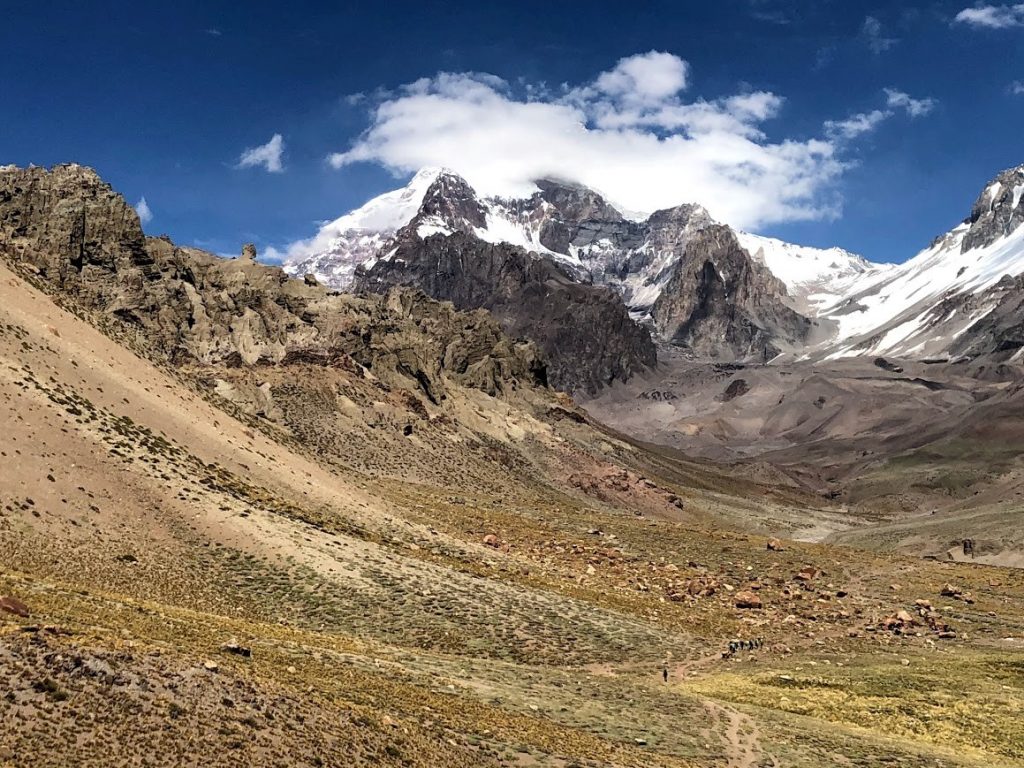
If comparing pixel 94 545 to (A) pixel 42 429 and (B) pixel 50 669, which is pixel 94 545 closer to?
(A) pixel 42 429

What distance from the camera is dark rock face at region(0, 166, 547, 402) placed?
99750 millimetres

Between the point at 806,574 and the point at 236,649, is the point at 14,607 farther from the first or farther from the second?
the point at 806,574

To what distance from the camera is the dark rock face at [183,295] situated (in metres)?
99.8

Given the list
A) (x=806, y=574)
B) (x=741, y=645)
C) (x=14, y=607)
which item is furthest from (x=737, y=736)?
(x=806, y=574)

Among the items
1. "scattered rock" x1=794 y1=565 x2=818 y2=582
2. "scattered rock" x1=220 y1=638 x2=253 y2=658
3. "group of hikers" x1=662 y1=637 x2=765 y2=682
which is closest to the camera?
"scattered rock" x1=220 y1=638 x2=253 y2=658

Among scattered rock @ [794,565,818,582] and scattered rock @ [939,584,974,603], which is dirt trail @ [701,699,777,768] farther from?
scattered rock @ [939,584,974,603]

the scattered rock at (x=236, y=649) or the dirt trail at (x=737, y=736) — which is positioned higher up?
the dirt trail at (x=737, y=736)

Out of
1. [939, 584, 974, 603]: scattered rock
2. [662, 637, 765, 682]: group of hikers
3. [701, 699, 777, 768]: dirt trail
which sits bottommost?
[701, 699, 777, 768]: dirt trail

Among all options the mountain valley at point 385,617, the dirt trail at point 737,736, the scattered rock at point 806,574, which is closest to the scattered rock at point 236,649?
the mountain valley at point 385,617

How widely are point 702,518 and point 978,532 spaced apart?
34563mm

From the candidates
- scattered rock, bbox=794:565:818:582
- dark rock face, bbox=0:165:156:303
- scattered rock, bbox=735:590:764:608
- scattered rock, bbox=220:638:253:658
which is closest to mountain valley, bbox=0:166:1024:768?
scattered rock, bbox=220:638:253:658

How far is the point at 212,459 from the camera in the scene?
48.3m

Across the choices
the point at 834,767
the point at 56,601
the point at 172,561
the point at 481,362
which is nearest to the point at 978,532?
the point at 481,362

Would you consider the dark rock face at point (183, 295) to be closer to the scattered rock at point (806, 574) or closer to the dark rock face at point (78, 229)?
the dark rock face at point (78, 229)
